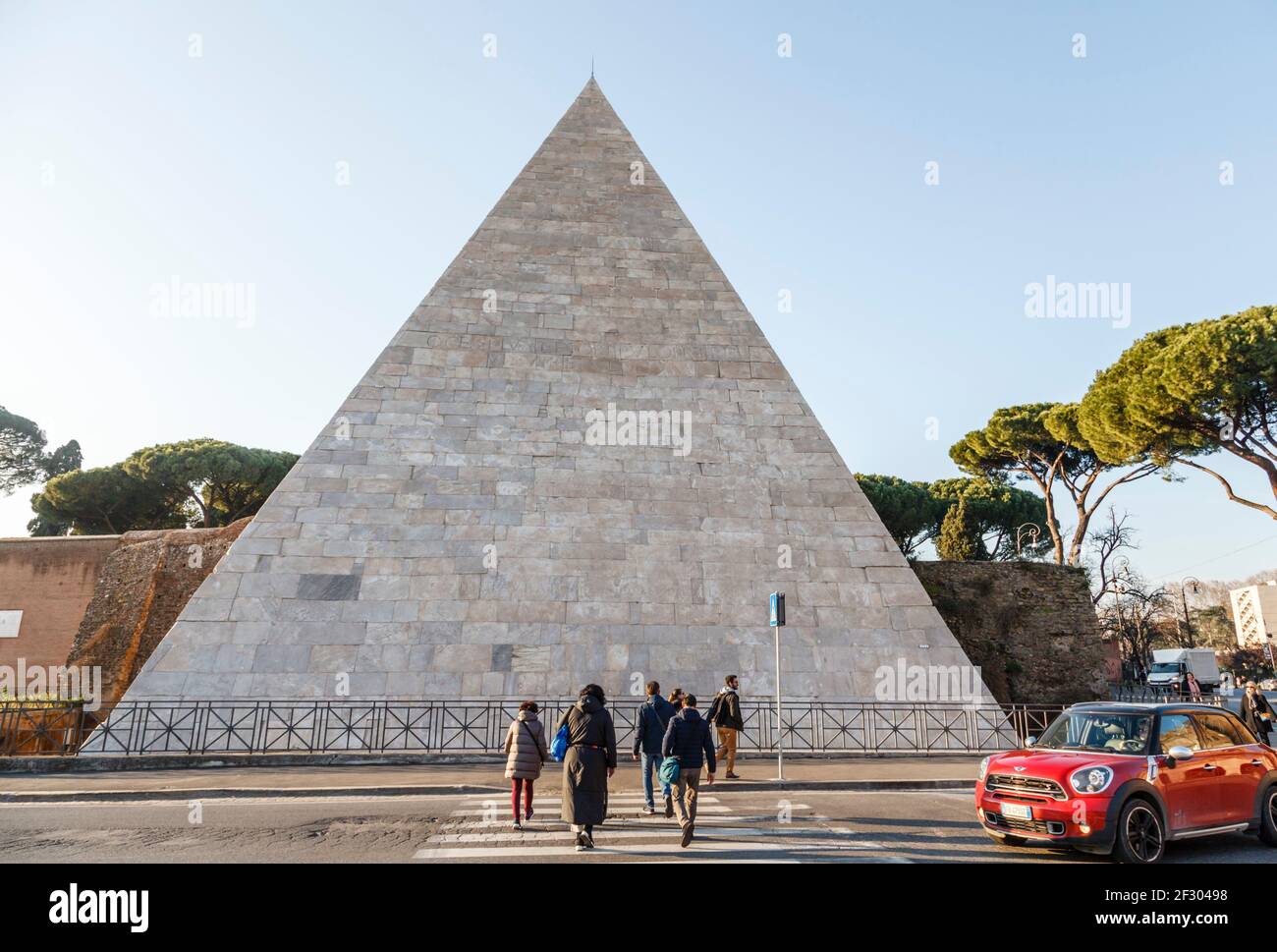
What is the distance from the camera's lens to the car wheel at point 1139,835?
5.86m

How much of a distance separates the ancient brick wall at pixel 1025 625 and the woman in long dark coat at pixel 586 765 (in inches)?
699

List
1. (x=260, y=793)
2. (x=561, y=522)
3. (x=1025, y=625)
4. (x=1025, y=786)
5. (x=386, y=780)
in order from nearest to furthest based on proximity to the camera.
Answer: (x=1025, y=786), (x=260, y=793), (x=386, y=780), (x=561, y=522), (x=1025, y=625)

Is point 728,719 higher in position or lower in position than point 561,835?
higher

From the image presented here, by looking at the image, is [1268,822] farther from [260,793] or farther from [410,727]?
[410,727]

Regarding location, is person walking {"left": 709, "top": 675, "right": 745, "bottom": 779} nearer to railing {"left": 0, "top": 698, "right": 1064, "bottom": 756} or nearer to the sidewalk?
the sidewalk

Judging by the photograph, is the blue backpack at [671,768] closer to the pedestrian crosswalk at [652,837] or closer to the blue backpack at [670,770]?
the blue backpack at [670,770]

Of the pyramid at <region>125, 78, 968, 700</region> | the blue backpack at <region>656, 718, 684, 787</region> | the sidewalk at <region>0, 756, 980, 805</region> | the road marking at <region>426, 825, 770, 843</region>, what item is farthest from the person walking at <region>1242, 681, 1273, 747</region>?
the blue backpack at <region>656, 718, 684, 787</region>

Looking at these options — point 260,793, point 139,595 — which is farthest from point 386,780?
point 139,595

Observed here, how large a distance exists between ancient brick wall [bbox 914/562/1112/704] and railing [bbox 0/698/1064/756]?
29.9 ft

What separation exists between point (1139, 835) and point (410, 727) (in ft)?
33.0

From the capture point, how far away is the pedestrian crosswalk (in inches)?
240

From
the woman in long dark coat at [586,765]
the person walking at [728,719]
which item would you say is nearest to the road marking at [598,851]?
the woman in long dark coat at [586,765]

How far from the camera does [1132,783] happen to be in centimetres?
601
